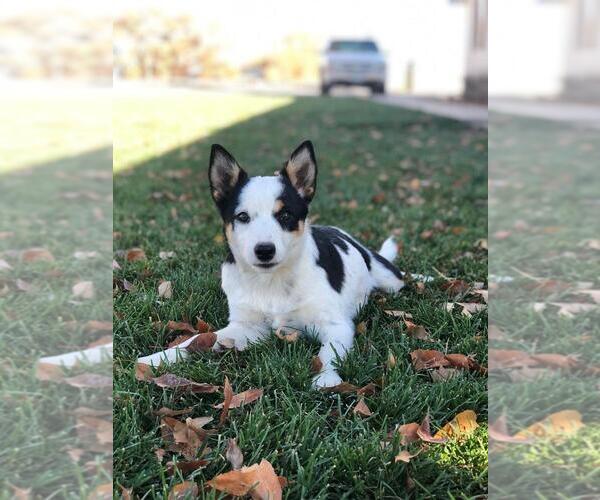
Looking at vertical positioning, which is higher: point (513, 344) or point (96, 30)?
point (96, 30)

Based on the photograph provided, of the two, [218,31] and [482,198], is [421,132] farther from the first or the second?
[218,31]

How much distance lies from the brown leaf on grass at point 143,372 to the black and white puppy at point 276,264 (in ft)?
0.34

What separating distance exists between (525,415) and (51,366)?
156cm

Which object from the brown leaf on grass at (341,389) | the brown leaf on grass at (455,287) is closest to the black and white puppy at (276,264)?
the brown leaf on grass at (341,389)

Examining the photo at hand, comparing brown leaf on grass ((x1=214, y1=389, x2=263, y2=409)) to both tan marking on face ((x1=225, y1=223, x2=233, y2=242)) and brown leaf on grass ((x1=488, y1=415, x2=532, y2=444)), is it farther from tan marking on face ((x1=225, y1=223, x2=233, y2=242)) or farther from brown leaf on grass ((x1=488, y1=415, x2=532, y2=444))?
brown leaf on grass ((x1=488, y1=415, x2=532, y2=444))

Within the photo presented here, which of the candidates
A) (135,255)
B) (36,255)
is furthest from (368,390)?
(36,255)

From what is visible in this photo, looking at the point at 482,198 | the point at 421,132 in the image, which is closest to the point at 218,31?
the point at 421,132

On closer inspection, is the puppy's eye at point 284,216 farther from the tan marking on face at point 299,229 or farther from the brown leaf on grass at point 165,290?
the brown leaf on grass at point 165,290

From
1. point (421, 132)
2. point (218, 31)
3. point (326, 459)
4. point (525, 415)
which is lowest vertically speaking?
point (326, 459)

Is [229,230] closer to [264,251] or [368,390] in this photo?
[264,251]

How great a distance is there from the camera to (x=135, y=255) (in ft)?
14.6

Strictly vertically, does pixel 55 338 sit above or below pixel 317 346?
above

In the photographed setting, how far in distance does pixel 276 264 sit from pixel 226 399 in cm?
74

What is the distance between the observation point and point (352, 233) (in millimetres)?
5348
